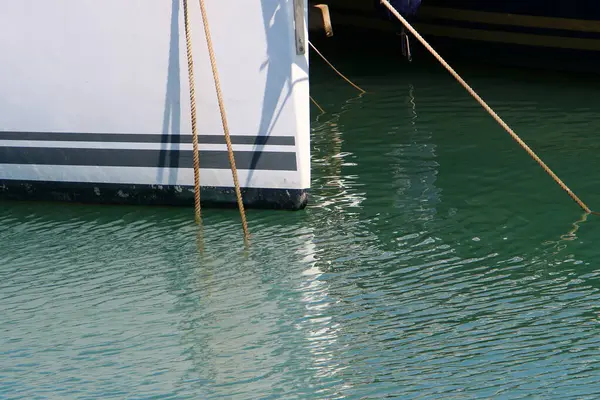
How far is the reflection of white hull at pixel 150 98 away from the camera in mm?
6691

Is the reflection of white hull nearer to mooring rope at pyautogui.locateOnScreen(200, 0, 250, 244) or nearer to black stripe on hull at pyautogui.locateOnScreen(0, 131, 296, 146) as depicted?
black stripe on hull at pyautogui.locateOnScreen(0, 131, 296, 146)

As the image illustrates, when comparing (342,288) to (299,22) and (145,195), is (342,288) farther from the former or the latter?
(145,195)

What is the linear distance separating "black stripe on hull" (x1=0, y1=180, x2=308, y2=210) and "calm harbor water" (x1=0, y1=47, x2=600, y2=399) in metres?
0.10

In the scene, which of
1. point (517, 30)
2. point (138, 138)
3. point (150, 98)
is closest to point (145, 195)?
point (138, 138)

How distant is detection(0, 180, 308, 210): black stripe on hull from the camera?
707 centimetres

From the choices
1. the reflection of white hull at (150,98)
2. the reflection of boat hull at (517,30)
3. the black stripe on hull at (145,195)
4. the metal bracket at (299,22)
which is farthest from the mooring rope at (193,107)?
the reflection of boat hull at (517,30)

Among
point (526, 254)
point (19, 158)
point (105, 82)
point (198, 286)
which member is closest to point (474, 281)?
point (526, 254)

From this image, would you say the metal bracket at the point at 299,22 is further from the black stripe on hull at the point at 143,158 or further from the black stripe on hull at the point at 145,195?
the black stripe on hull at the point at 145,195

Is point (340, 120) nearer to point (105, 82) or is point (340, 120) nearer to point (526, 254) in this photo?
point (105, 82)

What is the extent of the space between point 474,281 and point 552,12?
6.33 meters

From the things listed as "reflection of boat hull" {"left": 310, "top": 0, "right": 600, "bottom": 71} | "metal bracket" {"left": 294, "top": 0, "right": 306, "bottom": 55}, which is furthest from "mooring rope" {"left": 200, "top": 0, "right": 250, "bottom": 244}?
"reflection of boat hull" {"left": 310, "top": 0, "right": 600, "bottom": 71}

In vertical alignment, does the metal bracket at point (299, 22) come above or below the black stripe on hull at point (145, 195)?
above

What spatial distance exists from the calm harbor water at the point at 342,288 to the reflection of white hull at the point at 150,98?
30 centimetres

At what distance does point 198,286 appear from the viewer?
5.93 m
